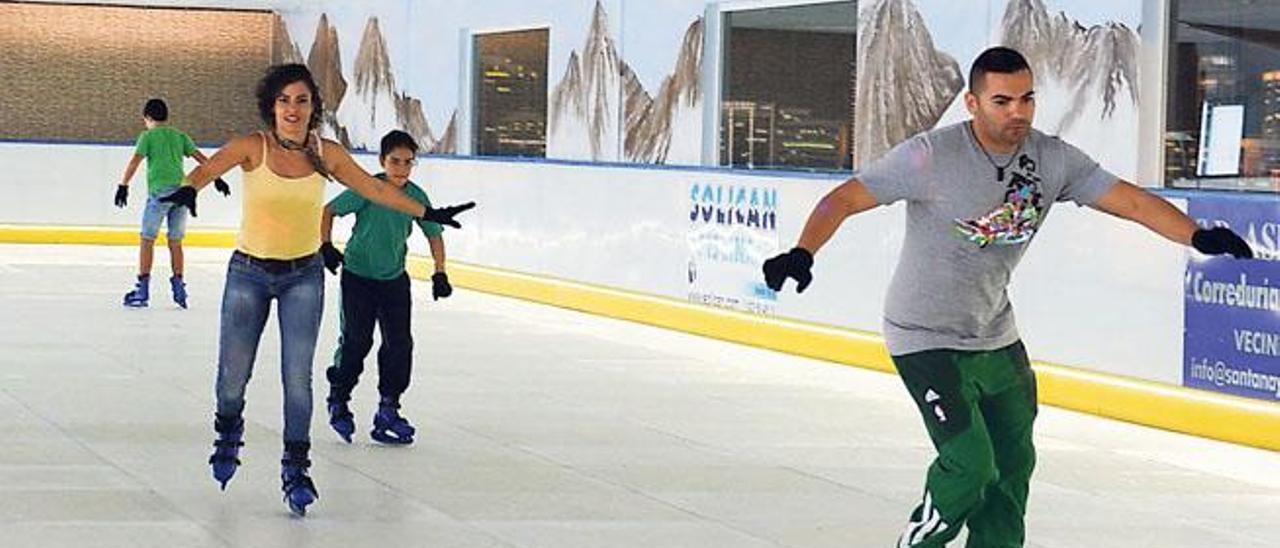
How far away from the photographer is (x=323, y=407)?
14.3 meters

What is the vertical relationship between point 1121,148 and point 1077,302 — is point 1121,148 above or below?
above

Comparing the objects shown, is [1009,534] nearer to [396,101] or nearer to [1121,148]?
[1121,148]

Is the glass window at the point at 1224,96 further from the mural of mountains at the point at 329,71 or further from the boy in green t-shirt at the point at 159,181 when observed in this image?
the mural of mountains at the point at 329,71

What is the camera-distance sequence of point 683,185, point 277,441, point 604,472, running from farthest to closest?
1. point 683,185
2. point 277,441
3. point 604,472

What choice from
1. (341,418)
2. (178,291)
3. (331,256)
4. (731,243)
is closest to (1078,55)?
(731,243)

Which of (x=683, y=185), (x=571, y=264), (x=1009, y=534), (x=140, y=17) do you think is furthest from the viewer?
(x=140, y=17)

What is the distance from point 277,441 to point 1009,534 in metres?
5.38

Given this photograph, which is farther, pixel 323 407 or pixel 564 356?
pixel 564 356

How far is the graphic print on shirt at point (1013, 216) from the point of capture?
771 centimetres

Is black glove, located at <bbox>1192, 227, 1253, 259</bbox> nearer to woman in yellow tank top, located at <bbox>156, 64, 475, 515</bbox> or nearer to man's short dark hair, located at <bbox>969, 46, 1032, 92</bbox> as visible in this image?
man's short dark hair, located at <bbox>969, 46, 1032, 92</bbox>

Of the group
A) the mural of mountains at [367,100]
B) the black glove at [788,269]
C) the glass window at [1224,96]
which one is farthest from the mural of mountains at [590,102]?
the black glove at [788,269]

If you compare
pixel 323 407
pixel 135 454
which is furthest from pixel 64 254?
pixel 135 454

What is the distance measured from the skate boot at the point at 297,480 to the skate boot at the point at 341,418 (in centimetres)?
253

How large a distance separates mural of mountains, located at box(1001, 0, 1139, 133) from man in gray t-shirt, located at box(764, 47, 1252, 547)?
25.6ft
